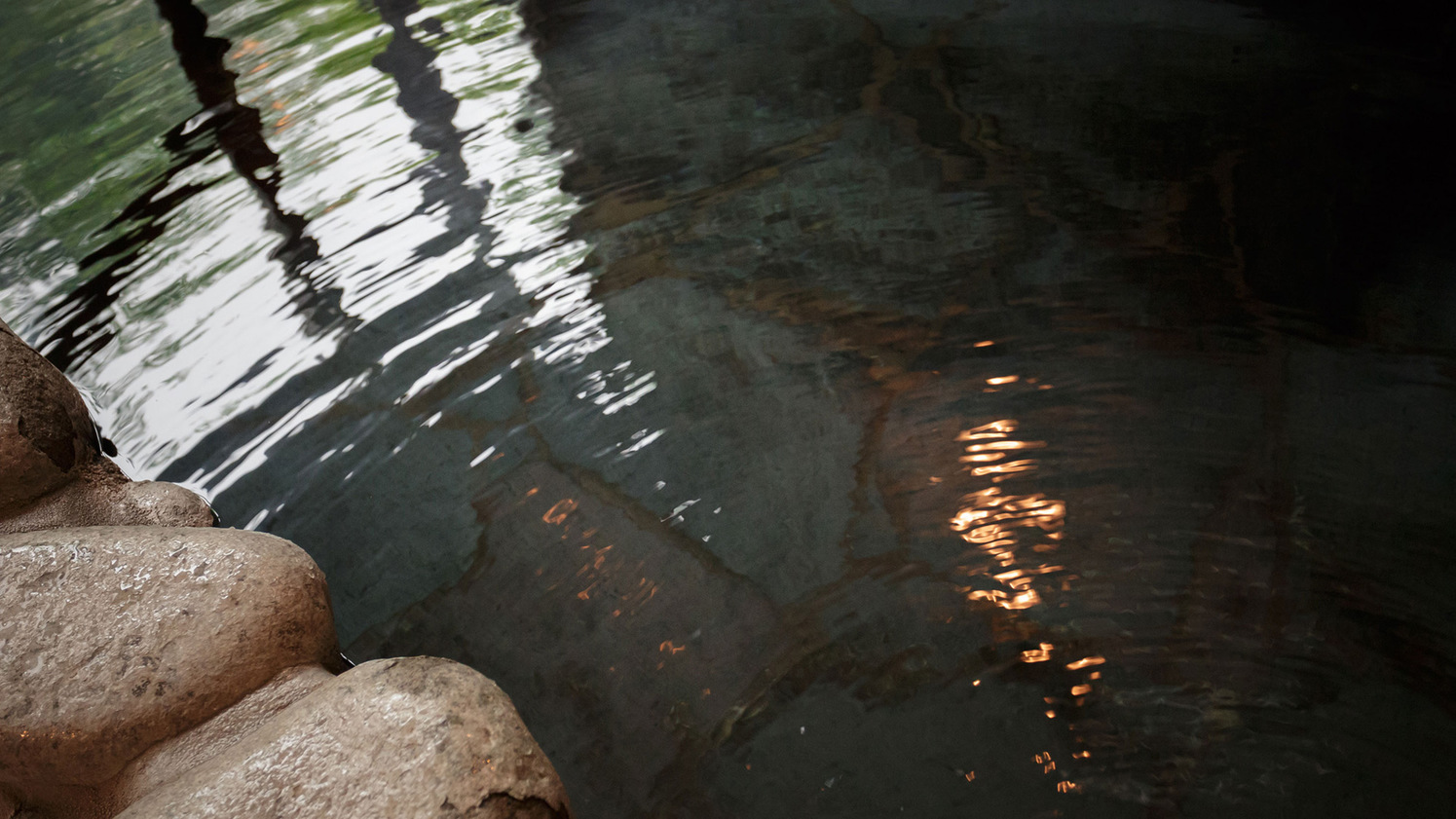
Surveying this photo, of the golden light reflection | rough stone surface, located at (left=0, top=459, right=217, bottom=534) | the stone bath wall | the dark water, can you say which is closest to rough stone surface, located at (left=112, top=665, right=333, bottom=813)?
the stone bath wall

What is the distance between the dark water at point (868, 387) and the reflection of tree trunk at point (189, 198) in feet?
0.06

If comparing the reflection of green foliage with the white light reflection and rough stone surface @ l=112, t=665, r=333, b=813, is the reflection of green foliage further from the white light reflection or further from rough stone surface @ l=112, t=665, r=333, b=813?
rough stone surface @ l=112, t=665, r=333, b=813

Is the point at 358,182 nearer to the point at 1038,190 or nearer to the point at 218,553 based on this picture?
the point at 218,553

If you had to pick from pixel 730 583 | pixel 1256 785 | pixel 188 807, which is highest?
pixel 188 807

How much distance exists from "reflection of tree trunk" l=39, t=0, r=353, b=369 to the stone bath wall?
851 mm

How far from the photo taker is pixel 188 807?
3.38ft

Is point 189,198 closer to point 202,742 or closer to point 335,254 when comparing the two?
point 335,254

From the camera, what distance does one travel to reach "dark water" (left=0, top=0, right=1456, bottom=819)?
1.30 metres

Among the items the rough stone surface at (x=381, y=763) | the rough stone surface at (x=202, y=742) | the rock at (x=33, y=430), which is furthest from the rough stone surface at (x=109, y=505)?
the rough stone surface at (x=381, y=763)

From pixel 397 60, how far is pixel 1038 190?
224 centimetres

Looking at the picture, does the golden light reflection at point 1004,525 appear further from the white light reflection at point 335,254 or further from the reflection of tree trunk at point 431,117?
the reflection of tree trunk at point 431,117

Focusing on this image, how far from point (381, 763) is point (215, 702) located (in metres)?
0.34

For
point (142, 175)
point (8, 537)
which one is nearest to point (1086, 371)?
point (8, 537)

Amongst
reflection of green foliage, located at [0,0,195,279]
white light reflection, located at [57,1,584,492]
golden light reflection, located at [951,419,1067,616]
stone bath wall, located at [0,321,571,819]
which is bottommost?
golden light reflection, located at [951,419,1067,616]
